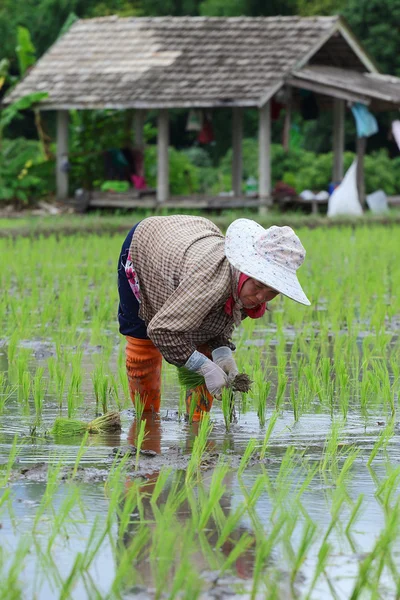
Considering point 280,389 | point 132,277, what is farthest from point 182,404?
point 132,277

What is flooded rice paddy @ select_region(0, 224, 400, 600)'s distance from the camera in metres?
2.49

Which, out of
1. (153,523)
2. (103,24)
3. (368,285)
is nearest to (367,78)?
(103,24)

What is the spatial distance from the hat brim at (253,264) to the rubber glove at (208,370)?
0.38m

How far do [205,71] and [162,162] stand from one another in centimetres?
128

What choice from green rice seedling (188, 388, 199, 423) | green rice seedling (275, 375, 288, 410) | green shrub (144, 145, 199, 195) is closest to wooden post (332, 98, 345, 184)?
green shrub (144, 145, 199, 195)

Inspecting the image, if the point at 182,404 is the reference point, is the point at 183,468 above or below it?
above

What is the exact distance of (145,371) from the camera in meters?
4.45

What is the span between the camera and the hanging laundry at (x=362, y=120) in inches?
627

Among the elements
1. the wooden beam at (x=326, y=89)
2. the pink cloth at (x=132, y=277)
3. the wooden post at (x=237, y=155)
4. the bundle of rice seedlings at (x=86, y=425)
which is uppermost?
the pink cloth at (x=132, y=277)

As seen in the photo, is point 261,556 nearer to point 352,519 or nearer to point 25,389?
point 352,519

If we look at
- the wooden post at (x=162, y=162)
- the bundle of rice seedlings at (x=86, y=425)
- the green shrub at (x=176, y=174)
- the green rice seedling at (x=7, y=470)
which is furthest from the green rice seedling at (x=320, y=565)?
the green shrub at (x=176, y=174)

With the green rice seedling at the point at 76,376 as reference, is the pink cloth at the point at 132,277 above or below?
above

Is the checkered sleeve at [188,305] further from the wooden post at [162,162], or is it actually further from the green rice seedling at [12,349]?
the wooden post at [162,162]

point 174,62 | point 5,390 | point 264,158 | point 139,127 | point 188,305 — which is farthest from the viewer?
point 139,127
